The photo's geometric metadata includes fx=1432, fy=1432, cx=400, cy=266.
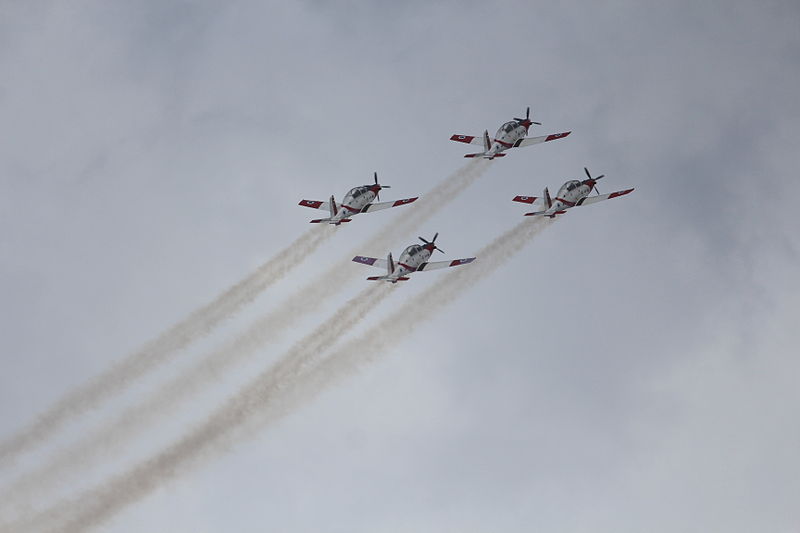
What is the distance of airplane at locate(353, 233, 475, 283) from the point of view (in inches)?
7407

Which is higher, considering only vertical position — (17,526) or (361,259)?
(361,259)

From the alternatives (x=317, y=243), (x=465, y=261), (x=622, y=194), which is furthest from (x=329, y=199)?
(x=622, y=194)

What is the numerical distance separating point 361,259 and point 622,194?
124 ft

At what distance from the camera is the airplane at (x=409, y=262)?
188125 millimetres

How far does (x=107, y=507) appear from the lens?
164 meters

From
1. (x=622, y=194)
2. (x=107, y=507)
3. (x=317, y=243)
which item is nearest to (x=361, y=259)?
(x=317, y=243)

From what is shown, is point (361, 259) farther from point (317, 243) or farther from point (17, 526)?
point (17, 526)

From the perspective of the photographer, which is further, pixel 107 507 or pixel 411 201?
pixel 411 201

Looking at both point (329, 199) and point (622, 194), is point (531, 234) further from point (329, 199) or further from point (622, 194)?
point (329, 199)

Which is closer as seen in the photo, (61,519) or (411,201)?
(61,519)

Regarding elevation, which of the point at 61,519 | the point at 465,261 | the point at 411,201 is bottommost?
the point at 61,519

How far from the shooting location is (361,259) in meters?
194

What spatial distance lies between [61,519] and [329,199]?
195 feet

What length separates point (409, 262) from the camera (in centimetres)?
19138
